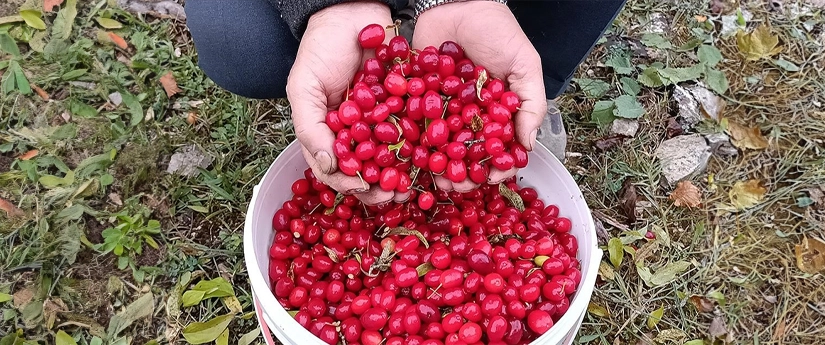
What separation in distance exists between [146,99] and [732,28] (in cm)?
284

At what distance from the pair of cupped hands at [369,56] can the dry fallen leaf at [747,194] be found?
1.35m

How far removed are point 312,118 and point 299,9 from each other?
380mm

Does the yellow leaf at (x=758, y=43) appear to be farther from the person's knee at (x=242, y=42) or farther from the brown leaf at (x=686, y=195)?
the person's knee at (x=242, y=42)

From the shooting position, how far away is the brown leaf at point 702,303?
259cm

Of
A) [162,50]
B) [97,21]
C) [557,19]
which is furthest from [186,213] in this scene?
[557,19]

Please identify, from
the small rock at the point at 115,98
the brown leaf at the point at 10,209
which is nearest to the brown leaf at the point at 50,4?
the small rock at the point at 115,98

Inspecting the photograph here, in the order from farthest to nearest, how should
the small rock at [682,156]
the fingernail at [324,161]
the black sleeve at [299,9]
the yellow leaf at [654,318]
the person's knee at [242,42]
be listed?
the small rock at [682,156] → the yellow leaf at [654,318] → the person's knee at [242,42] → the black sleeve at [299,9] → the fingernail at [324,161]

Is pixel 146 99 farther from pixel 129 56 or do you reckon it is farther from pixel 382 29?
pixel 382 29

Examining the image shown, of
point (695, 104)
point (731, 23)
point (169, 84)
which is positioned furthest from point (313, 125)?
point (731, 23)

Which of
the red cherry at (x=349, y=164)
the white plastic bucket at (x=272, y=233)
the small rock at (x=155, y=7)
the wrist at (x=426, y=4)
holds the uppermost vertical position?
the wrist at (x=426, y=4)

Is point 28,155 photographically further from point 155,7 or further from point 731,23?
point 731,23

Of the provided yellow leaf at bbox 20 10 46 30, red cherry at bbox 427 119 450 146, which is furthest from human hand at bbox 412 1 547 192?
yellow leaf at bbox 20 10 46 30

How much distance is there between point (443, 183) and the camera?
197cm

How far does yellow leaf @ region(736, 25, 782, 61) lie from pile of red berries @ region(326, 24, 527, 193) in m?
1.91
